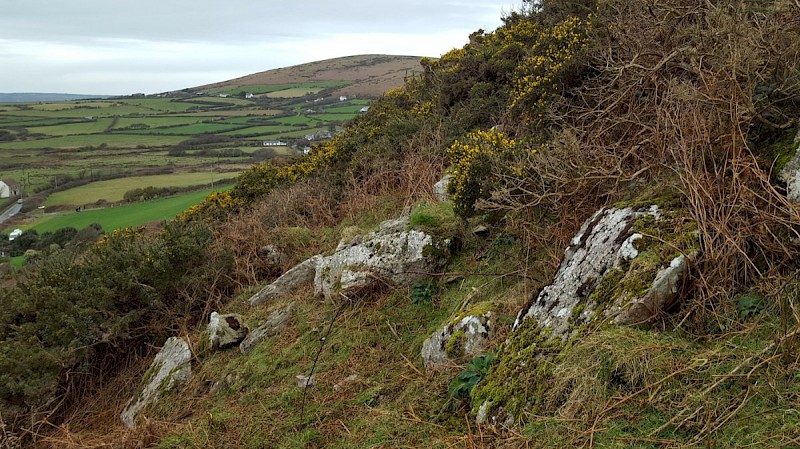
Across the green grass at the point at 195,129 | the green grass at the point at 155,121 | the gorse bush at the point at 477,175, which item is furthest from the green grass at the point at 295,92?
the gorse bush at the point at 477,175

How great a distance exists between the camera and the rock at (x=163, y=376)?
549cm

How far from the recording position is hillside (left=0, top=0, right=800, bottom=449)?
2.54 m

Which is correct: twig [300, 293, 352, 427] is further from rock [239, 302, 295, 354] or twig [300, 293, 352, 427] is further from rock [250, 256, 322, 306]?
rock [250, 256, 322, 306]

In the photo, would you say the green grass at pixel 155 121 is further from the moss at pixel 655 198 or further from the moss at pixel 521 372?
the moss at pixel 521 372

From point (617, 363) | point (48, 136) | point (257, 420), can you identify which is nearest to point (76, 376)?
point (257, 420)

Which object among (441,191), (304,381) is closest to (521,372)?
(304,381)

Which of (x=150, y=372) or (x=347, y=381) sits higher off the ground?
(x=347, y=381)

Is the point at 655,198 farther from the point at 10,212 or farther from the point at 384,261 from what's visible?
the point at 10,212

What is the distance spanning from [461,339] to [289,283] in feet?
12.1

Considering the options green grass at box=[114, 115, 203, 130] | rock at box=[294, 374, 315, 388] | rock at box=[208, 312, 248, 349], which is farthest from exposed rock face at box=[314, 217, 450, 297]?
green grass at box=[114, 115, 203, 130]

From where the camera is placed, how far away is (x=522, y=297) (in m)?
4.01

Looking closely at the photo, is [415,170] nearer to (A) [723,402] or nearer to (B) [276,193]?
(B) [276,193]

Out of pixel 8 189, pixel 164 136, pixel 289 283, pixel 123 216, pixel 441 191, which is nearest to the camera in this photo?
pixel 289 283

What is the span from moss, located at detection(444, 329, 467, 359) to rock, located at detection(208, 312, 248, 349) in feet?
10.2
